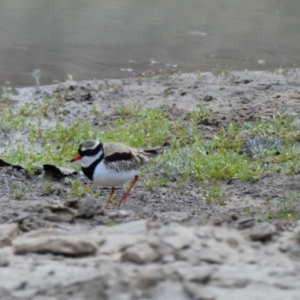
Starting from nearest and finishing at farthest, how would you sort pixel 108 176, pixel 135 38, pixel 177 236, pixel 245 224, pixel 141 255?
pixel 141 255 < pixel 177 236 < pixel 245 224 < pixel 108 176 < pixel 135 38

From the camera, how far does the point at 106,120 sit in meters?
11.2

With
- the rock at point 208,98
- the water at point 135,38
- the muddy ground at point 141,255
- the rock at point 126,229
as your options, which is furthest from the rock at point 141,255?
the water at point 135,38

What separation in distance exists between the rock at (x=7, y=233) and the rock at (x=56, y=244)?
0.20ft

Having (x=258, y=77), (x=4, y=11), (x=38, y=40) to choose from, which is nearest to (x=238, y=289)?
(x=258, y=77)

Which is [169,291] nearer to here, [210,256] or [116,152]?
[210,256]

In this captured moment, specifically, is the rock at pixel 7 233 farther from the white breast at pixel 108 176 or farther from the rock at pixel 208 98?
the rock at pixel 208 98

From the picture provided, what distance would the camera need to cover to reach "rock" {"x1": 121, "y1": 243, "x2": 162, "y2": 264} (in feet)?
13.4

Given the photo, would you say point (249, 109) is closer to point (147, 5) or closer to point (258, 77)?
point (258, 77)

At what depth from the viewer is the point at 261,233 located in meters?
4.53

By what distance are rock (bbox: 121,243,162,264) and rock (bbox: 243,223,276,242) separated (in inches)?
28.6

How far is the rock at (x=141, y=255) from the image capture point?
A: 4.08 metres

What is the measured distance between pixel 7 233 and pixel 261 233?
5.28 ft

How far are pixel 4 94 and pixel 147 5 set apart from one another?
41.9 feet

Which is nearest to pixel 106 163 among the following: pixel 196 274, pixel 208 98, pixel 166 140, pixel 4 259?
pixel 4 259
